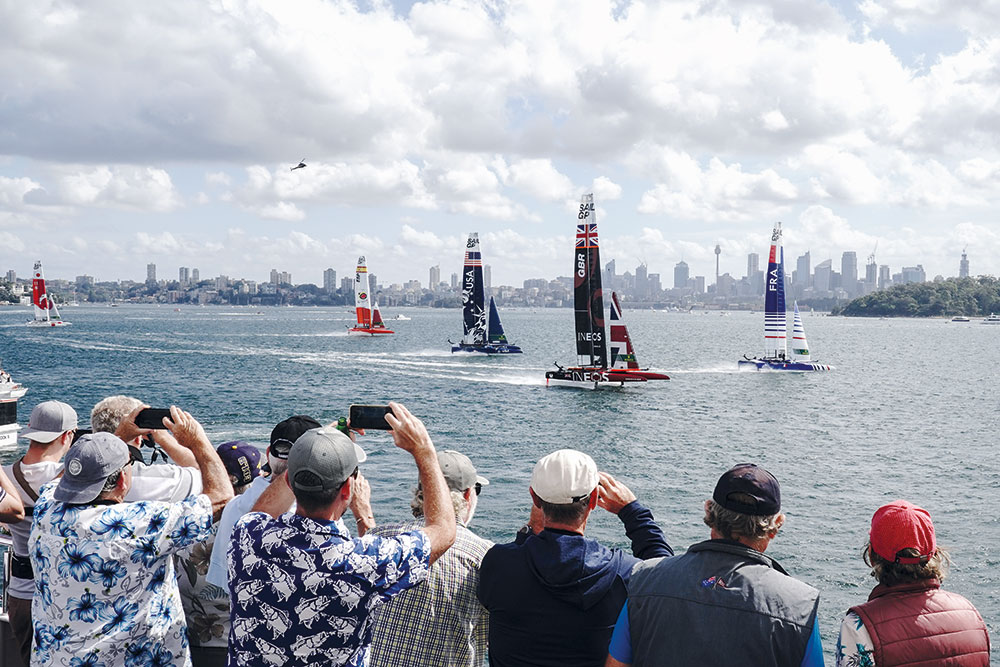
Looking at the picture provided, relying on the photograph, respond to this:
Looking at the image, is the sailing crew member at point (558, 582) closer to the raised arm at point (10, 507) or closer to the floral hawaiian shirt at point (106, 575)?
the floral hawaiian shirt at point (106, 575)

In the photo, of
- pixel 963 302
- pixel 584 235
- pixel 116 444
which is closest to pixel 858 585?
pixel 116 444

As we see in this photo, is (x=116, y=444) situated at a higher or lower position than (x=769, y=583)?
higher

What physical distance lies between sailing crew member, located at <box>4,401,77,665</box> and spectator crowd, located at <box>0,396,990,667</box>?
0.68ft

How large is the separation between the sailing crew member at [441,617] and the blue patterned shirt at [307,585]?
1.61 feet

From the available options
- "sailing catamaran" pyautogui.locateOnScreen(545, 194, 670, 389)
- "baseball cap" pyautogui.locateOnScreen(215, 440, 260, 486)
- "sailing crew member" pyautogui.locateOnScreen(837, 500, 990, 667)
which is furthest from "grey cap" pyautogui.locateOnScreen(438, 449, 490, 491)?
"sailing catamaran" pyautogui.locateOnScreen(545, 194, 670, 389)

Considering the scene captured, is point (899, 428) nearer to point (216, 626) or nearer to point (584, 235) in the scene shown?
point (584, 235)

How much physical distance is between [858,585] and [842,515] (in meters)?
5.16

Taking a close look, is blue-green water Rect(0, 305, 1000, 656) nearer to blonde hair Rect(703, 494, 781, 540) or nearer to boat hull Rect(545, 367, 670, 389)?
boat hull Rect(545, 367, 670, 389)

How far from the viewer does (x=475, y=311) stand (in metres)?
64.2

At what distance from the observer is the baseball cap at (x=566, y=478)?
281 cm

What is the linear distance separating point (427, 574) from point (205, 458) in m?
1.04

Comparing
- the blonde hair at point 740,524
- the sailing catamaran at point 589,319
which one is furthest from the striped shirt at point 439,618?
the sailing catamaran at point 589,319

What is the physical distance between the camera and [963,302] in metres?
193

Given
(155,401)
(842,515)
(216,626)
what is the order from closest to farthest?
(216,626), (842,515), (155,401)
